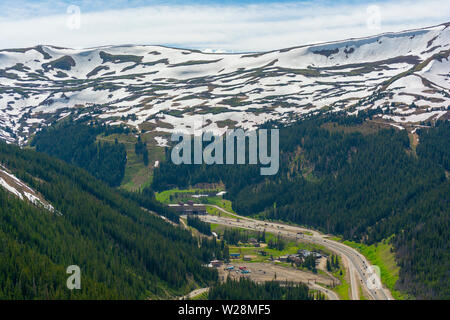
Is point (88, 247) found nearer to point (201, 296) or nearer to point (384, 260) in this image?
point (201, 296)

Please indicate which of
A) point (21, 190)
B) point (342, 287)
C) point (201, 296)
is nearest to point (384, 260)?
point (342, 287)

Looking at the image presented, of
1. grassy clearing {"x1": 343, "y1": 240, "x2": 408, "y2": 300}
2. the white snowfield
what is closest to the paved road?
grassy clearing {"x1": 343, "y1": 240, "x2": 408, "y2": 300}

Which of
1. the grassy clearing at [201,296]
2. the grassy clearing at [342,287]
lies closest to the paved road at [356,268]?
the grassy clearing at [342,287]

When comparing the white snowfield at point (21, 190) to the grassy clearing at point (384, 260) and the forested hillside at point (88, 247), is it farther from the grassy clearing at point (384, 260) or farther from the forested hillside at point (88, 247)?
the grassy clearing at point (384, 260)
